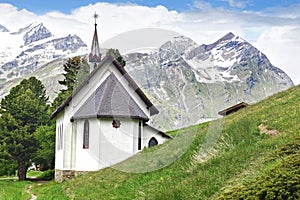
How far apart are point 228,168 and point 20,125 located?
3504 centimetres

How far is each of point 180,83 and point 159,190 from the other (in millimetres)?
6758

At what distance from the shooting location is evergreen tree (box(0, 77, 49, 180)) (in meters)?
42.3

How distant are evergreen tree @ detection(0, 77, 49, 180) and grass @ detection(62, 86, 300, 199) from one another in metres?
23.5

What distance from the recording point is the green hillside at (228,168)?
26.8 feet

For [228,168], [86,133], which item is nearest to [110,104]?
[86,133]

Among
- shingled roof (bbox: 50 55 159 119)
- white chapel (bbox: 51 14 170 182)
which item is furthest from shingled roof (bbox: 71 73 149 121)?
shingled roof (bbox: 50 55 159 119)

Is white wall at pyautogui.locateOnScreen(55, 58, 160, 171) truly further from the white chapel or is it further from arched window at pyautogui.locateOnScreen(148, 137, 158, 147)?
arched window at pyautogui.locateOnScreen(148, 137, 158, 147)

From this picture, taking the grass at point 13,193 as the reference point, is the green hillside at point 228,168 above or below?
above

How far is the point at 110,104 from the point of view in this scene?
104 ft

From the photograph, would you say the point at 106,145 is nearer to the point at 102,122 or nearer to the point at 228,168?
the point at 102,122

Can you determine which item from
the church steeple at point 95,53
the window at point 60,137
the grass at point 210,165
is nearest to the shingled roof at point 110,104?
the window at point 60,137

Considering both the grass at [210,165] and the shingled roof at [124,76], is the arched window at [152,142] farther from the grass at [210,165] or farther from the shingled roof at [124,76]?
the grass at [210,165]

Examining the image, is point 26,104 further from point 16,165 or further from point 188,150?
point 188,150

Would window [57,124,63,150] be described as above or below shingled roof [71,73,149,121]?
below
